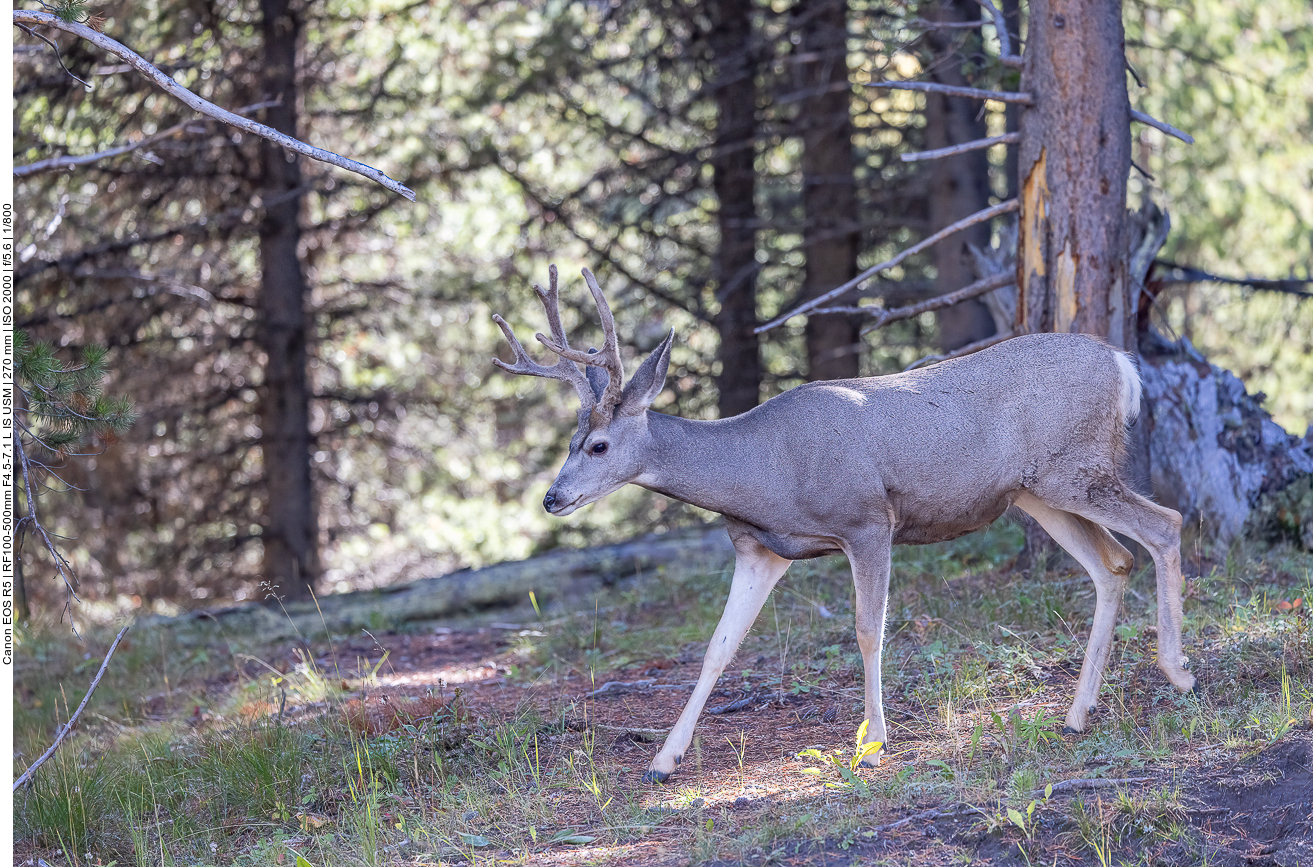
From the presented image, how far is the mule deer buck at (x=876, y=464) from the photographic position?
5.23m

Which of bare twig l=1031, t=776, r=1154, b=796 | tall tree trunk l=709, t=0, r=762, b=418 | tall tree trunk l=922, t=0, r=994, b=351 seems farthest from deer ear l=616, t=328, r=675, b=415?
tall tree trunk l=709, t=0, r=762, b=418

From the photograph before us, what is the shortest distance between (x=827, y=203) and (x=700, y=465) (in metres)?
7.77

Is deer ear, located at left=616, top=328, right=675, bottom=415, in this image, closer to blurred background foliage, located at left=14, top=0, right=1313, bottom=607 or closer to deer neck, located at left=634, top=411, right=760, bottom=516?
deer neck, located at left=634, top=411, right=760, bottom=516

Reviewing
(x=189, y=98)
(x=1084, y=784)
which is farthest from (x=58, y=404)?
(x=1084, y=784)

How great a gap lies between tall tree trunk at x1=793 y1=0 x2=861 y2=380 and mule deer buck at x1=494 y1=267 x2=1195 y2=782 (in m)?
6.47

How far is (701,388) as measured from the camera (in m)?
13.2

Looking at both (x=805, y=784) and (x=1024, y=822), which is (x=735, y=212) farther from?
(x=1024, y=822)

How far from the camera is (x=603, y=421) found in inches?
209

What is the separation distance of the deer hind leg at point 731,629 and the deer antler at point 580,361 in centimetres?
89

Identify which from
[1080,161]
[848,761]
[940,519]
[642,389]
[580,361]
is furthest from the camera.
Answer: [1080,161]

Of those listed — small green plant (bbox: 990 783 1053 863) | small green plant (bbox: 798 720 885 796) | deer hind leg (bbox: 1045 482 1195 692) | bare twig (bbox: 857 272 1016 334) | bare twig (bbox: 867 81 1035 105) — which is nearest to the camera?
small green plant (bbox: 990 783 1053 863)

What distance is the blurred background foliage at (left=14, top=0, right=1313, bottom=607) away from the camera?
12.0 m

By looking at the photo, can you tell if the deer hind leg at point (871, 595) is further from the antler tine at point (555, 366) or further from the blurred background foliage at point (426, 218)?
the blurred background foliage at point (426, 218)

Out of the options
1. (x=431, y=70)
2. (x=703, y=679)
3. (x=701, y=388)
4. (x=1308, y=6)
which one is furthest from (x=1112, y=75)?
(x=1308, y=6)
